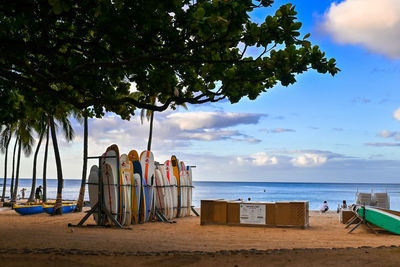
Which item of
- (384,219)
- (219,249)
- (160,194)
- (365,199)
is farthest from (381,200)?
(219,249)

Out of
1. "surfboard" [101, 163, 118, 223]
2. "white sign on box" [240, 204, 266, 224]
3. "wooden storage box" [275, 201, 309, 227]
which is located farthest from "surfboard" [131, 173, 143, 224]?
"wooden storage box" [275, 201, 309, 227]

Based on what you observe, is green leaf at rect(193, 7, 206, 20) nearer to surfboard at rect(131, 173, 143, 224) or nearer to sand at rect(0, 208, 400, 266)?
sand at rect(0, 208, 400, 266)

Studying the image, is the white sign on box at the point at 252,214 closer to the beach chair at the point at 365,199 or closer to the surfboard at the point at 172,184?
the surfboard at the point at 172,184

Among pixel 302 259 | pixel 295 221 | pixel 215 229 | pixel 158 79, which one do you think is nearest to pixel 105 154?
pixel 215 229

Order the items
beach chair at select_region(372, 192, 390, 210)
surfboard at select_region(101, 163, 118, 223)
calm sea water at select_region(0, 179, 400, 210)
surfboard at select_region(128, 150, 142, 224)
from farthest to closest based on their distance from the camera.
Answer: calm sea water at select_region(0, 179, 400, 210), beach chair at select_region(372, 192, 390, 210), surfboard at select_region(128, 150, 142, 224), surfboard at select_region(101, 163, 118, 223)

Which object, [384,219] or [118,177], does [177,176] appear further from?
[384,219]

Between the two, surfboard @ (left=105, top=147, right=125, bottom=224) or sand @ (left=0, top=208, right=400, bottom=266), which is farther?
surfboard @ (left=105, top=147, right=125, bottom=224)

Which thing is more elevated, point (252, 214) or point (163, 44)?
point (163, 44)

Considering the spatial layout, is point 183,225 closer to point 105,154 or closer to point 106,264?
point 105,154

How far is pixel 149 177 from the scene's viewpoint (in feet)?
47.0

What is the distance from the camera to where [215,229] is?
12008mm

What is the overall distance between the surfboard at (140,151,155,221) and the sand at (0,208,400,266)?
1071mm

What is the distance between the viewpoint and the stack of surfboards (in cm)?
1222

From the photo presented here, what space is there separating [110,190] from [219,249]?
5444 millimetres
